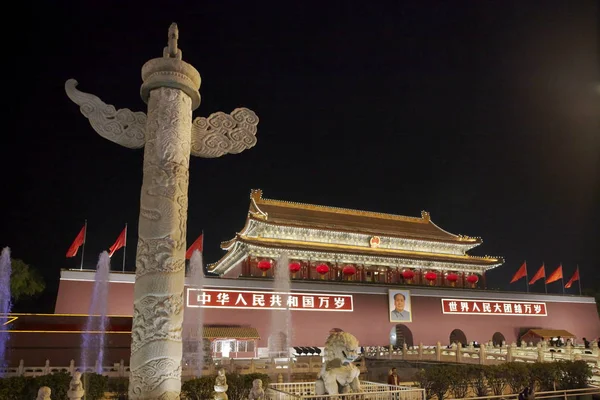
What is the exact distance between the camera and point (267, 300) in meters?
21.7

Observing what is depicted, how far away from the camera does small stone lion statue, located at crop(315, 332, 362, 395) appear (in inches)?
260

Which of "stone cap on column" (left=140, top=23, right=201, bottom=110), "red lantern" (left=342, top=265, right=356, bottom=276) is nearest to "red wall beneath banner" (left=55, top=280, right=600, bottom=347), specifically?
"red lantern" (left=342, top=265, right=356, bottom=276)

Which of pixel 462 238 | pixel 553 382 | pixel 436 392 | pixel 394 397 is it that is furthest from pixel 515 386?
pixel 462 238

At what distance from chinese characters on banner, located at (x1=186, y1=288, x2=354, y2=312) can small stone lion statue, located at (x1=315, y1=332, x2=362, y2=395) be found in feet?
46.6

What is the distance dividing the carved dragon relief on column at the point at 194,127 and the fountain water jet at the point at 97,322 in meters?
9.43

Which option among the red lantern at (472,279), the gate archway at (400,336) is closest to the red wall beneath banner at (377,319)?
the gate archway at (400,336)

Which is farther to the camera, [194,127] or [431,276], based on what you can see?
[431,276]

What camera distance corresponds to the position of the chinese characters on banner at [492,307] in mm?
26047

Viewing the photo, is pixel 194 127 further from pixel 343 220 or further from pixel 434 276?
pixel 343 220

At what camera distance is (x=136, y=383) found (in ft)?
16.6

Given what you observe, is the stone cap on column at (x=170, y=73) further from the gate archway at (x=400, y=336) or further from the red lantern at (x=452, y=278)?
the red lantern at (x=452, y=278)

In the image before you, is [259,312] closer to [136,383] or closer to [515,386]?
[515,386]

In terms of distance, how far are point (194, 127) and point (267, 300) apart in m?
16.4

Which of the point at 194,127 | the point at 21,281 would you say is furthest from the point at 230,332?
the point at 21,281
